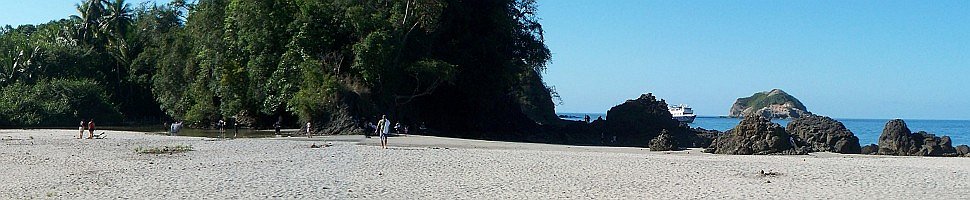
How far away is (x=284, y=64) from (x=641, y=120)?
80.3 feet

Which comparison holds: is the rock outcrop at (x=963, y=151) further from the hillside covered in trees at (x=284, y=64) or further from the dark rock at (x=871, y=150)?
the hillside covered in trees at (x=284, y=64)

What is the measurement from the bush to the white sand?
35710 mm

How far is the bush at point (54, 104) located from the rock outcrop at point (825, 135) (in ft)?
147

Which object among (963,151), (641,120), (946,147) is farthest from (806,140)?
(641,120)

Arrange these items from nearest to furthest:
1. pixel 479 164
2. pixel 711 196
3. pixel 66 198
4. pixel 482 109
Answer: pixel 66 198, pixel 711 196, pixel 479 164, pixel 482 109

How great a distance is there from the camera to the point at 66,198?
13672 millimetres

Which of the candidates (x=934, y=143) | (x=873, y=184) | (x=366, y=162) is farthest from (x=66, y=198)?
(x=934, y=143)

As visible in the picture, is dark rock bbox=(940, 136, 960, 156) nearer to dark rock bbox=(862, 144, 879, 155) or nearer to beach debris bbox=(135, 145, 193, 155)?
dark rock bbox=(862, 144, 879, 155)

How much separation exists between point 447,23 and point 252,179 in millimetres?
30047

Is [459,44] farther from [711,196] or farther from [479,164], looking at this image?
[711,196]

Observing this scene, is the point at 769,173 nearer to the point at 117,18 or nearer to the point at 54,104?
the point at 54,104

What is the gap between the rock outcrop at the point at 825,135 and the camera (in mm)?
35438

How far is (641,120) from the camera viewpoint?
191ft

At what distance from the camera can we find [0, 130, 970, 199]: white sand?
49.6 ft
